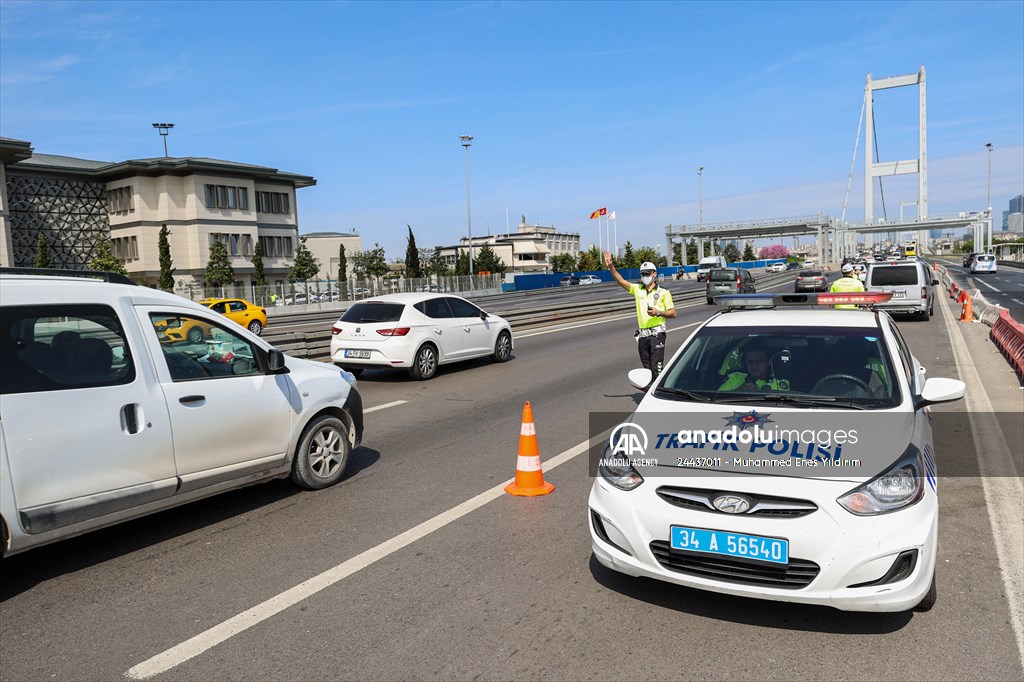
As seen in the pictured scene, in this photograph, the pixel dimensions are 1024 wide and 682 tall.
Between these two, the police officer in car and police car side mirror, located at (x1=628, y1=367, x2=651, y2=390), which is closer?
the police officer in car

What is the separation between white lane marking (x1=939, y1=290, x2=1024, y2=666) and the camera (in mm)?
4215

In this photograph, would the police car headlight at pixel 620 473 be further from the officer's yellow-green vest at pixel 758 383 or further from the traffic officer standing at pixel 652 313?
the traffic officer standing at pixel 652 313

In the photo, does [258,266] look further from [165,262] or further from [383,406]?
[383,406]

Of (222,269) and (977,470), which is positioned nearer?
(977,470)

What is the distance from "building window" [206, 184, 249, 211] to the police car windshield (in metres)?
60.4

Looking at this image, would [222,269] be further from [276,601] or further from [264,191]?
[276,601]

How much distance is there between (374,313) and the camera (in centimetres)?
1329

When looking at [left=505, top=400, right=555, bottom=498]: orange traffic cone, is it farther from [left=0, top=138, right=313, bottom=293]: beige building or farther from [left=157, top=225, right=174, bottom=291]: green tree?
[left=0, top=138, right=313, bottom=293]: beige building

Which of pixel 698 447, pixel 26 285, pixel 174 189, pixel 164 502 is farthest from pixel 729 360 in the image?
pixel 174 189

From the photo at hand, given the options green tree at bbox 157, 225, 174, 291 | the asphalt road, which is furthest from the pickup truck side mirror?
green tree at bbox 157, 225, 174, 291

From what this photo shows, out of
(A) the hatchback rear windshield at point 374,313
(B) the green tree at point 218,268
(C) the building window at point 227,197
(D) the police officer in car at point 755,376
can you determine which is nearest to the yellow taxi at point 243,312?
(A) the hatchback rear windshield at point 374,313

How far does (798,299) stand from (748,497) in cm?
340

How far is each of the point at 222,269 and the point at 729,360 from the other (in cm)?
5678

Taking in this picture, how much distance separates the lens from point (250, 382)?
577cm
